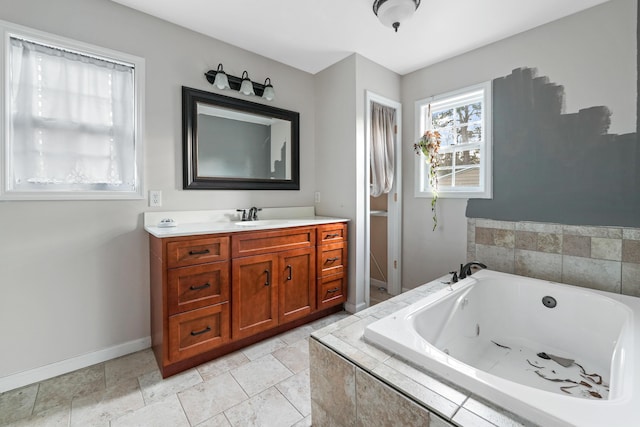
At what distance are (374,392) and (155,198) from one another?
1.98 m

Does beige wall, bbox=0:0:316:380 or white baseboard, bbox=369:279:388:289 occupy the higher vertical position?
beige wall, bbox=0:0:316:380

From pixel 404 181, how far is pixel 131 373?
2924 millimetres

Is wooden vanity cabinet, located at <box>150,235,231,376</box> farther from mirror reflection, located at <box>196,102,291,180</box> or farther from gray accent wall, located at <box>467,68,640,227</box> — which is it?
gray accent wall, located at <box>467,68,640,227</box>

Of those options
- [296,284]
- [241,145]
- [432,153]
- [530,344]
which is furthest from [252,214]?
[530,344]

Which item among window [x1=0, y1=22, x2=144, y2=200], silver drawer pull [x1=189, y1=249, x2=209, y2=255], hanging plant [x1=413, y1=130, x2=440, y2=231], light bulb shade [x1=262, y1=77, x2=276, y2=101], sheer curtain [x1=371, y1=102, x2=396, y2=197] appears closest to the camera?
window [x1=0, y1=22, x2=144, y2=200]

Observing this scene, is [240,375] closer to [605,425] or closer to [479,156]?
[605,425]

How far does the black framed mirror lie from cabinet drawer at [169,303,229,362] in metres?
1.01

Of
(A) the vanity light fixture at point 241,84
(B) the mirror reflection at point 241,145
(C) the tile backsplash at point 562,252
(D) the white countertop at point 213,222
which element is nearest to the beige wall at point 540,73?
(C) the tile backsplash at point 562,252

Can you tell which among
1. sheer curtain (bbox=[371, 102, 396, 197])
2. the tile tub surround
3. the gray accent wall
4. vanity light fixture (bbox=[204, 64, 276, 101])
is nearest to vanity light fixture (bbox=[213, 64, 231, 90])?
vanity light fixture (bbox=[204, 64, 276, 101])

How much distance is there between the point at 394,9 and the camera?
1854 millimetres

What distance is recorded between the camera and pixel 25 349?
1.70 metres

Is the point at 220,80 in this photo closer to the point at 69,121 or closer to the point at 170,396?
the point at 69,121

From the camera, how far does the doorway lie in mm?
2859

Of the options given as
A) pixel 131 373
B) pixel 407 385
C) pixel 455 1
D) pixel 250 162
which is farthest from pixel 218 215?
pixel 455 1
